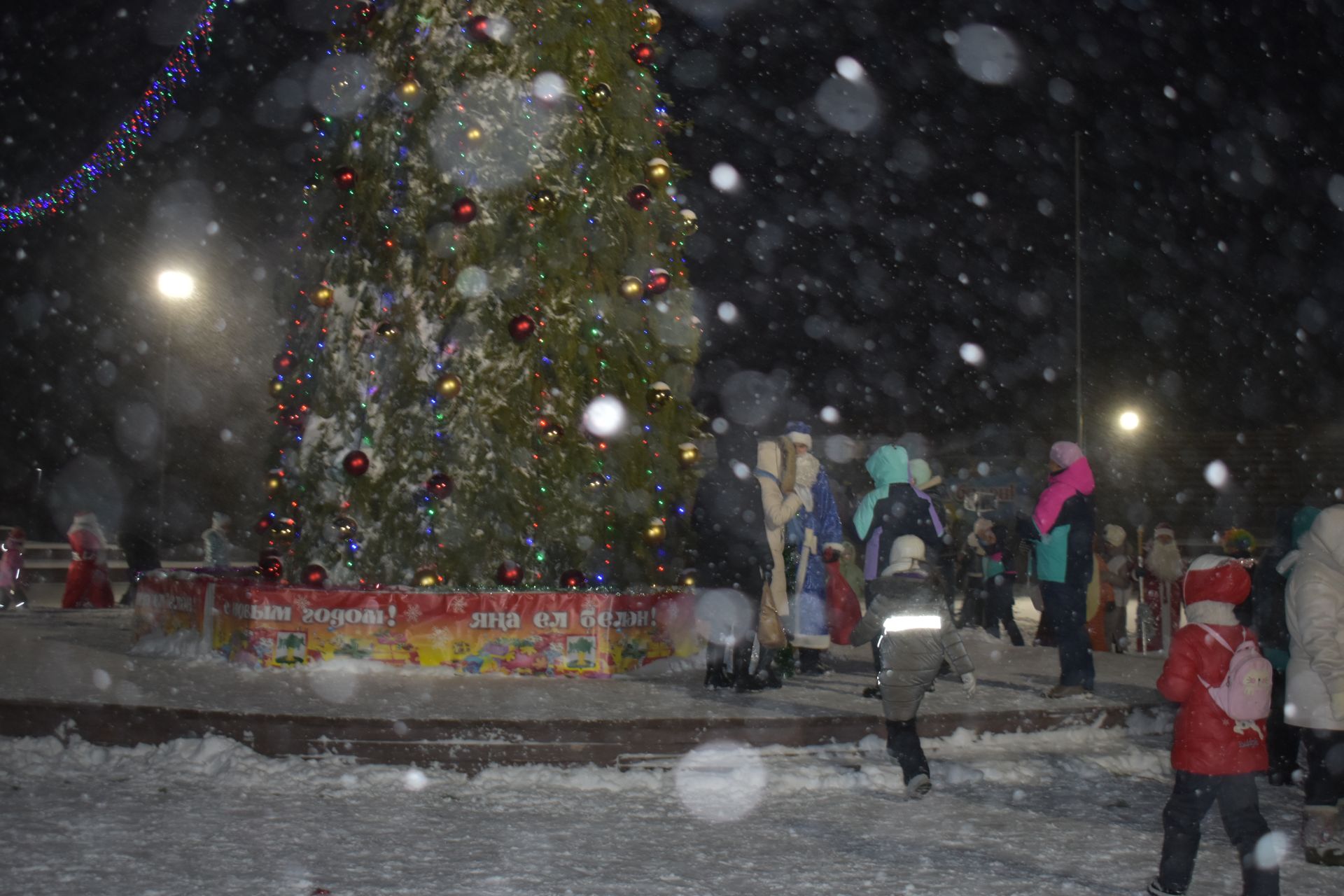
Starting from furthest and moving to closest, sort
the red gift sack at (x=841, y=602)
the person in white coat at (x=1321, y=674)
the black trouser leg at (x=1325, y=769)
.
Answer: the red gift sack at (x=841, y=602), the black trouser leg at (x=1325, y=769), the person in white coat at (x=1321, y=674)

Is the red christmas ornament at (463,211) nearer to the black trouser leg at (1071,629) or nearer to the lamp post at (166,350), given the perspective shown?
the black trouser leg at (1071,629)

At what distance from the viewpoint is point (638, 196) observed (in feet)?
36.7

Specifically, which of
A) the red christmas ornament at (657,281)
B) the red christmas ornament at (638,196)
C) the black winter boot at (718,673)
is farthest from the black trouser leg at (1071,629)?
the red christmas ornament at (638,196)

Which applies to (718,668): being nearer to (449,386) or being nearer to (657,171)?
(449,386)

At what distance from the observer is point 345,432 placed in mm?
10984

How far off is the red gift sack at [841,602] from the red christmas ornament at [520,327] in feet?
12.4

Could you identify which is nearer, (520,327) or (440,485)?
(440,485)

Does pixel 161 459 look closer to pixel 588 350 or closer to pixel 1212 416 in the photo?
pixel 588 350

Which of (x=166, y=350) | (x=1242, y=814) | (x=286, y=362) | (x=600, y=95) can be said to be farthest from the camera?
(x=166, y=350)

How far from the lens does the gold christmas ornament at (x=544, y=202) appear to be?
10742mm

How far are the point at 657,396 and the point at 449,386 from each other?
1912mm

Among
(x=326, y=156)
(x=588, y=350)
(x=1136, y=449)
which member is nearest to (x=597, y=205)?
(x=588, y=350)

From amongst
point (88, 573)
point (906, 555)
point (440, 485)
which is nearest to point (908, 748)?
point (906, 555)

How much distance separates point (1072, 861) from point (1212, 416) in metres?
37.0
